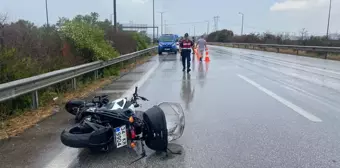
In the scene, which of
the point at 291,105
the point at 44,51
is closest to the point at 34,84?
the point at 44,51

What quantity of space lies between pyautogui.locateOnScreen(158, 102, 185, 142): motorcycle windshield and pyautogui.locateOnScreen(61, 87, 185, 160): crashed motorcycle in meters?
0.47

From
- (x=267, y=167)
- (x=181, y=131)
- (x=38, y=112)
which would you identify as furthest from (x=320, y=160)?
(x=38, y=112)

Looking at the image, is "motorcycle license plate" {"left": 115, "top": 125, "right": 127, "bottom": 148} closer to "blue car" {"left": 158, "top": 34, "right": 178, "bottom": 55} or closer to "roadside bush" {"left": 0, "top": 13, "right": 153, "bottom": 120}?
"roadside bush" {"left": 0, "top": 13, "right": 153, "bottom": 120}

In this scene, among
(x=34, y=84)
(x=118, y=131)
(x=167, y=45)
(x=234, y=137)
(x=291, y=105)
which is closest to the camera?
(x=118, y=131)

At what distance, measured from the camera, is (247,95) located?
9.30 metres

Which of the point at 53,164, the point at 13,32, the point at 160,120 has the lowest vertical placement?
the point at 53,164

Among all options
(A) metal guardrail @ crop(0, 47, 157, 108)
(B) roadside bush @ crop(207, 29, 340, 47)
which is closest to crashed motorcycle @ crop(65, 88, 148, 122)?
(A) metal guardrail @ crop(0, 47, 157, 108)

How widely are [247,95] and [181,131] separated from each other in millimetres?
4578

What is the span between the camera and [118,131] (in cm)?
446

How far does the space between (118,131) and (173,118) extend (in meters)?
1.10

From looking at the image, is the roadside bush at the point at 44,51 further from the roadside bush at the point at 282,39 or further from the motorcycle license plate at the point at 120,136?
the roadside bush at the point at 282,39

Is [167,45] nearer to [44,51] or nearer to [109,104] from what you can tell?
[44,51]

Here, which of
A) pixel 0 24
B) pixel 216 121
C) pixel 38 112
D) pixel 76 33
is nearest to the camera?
pixel 216 121

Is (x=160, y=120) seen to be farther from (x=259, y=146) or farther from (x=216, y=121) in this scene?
(x=216, y=121)
